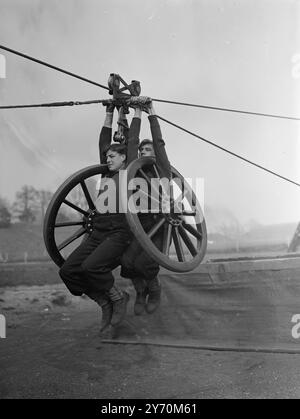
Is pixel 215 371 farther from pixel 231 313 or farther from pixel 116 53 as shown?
pixel 116 53

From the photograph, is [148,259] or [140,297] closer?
[148,259]

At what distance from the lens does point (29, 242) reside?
429 centimetres

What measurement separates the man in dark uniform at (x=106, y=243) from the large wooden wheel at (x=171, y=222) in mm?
180

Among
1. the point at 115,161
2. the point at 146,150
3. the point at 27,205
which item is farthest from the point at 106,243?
the point at 27,205

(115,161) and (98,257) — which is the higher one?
(115,161)

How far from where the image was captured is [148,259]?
2264 mm

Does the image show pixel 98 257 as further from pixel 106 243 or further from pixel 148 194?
pixel 148 194

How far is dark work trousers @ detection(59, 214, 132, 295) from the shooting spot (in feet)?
7.02

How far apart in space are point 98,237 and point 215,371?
35.5 inches

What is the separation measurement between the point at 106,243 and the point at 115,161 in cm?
43

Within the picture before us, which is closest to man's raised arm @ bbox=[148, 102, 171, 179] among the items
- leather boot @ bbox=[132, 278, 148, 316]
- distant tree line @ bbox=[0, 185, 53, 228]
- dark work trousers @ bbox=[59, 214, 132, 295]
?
dark work trousers @ bbox=[59, 214, 132, 295]

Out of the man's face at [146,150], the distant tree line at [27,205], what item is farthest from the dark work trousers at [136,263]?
the distant tree line at [27,205]

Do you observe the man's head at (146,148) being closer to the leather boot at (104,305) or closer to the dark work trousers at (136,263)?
the dark work trousers at (136,263)
